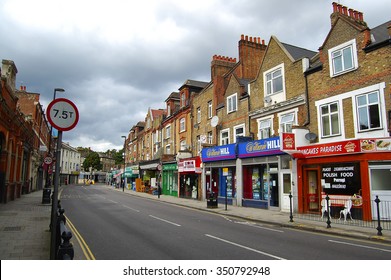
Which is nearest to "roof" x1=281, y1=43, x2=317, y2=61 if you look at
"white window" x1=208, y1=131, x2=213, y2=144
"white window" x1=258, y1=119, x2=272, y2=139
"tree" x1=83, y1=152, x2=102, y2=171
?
"white window" x1=258, y1=119, x2=272, y2=139

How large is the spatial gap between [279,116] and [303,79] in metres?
2.93

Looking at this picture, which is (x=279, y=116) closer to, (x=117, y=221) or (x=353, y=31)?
(x=353, y=31)

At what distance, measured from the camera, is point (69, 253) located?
16.5ft

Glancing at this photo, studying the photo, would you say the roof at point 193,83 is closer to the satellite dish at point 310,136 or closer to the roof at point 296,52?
the roof at point 296,52

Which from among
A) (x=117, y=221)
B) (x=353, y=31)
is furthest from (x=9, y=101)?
(x=353, y=31)

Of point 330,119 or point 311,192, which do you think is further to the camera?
point 311,192

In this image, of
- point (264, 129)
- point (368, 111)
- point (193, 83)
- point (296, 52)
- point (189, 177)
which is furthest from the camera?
point (193, 83)

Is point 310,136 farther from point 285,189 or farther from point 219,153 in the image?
point 219,153

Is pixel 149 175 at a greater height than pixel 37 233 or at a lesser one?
greater

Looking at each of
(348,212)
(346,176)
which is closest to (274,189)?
(346,176)

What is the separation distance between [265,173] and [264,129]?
324 centimetres

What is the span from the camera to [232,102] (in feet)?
84.4

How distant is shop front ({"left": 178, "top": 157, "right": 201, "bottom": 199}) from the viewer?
2908 centimetres

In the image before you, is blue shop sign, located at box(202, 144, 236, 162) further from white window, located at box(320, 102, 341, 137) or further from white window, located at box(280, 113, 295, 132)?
white window, located at box(320, 102, 341, 137)
